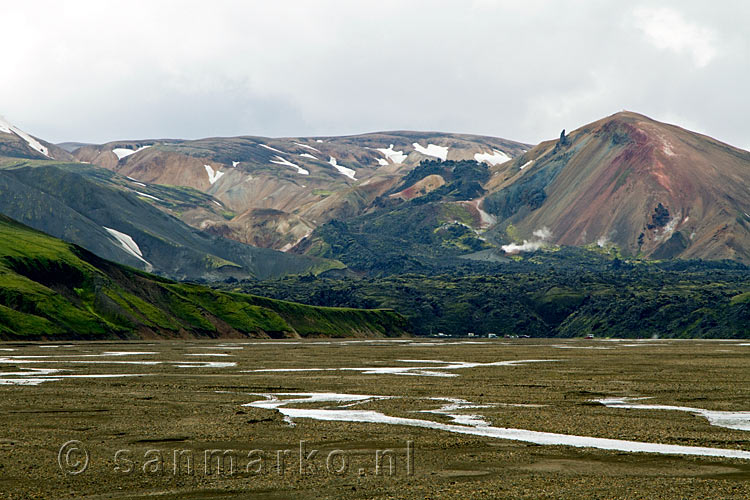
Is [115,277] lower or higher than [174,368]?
higher

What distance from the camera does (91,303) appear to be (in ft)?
547

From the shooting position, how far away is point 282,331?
653 ft

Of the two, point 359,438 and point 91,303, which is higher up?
point 91,303

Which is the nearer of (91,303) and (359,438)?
(359,438)

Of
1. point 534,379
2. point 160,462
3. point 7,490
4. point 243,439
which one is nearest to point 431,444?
point 243,439

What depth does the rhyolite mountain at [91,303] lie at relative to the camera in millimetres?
148875

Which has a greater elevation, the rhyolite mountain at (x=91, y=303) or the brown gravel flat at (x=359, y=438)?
the rhyolite mountain at (x=91, y=303)

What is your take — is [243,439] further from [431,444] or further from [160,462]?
[431,444]

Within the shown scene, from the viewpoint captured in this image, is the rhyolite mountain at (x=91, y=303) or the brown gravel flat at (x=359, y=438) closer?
the brown gravel flat at (x=359, y=438)

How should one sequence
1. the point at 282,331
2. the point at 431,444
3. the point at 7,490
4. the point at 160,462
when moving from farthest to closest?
the point at 282,331 → the point at 431,444 → the point at 160,462 → the point at 7,490

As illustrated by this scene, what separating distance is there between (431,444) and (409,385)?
2919 cm

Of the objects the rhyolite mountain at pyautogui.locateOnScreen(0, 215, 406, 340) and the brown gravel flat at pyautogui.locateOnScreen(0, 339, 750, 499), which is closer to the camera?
the brown gravel flat at pyautogui.locateOnScreen(0, 339, 750, 499)

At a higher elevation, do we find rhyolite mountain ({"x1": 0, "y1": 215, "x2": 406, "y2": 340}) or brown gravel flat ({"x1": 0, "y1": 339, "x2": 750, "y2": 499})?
rhyolite mountain ({"x1": 0, "y1": 215, "x2": 406, "y2": 340})

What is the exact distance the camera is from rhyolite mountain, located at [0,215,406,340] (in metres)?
149
